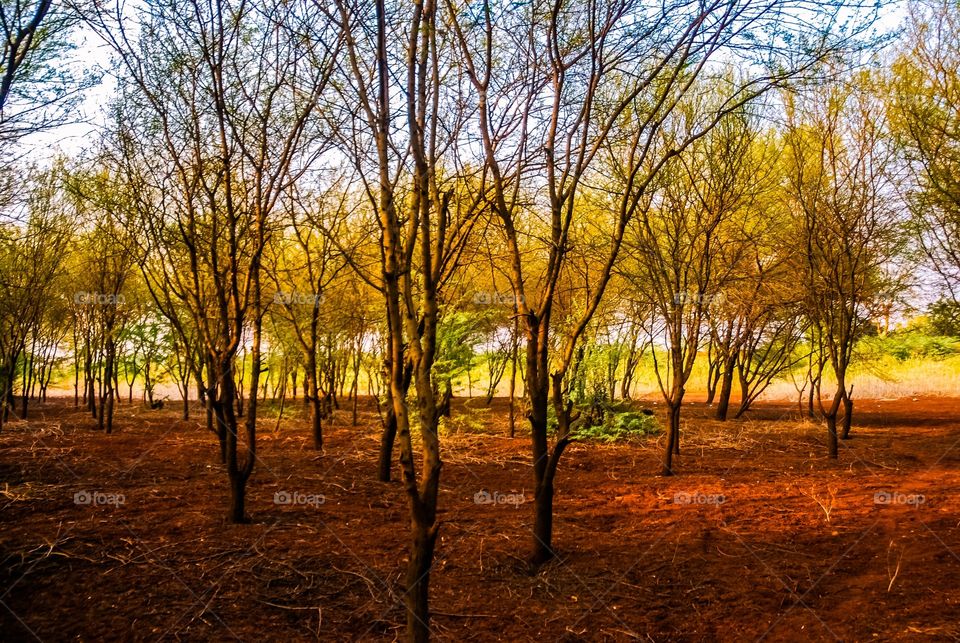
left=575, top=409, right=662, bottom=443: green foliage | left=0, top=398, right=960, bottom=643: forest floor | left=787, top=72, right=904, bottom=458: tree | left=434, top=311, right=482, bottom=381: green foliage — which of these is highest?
left=787, top=72, right=904, bottom=458: tree

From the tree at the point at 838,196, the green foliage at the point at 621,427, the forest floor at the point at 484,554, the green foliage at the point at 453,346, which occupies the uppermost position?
the tree at the point at 838,196

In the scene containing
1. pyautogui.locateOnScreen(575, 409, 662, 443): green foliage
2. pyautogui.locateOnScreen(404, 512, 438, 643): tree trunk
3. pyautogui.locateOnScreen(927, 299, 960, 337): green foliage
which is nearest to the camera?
pyautogui.locateOnScreen(404, 512, 438, 643): tree trunk

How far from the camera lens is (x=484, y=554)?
502 cm

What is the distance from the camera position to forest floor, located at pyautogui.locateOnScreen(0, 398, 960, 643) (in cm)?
391

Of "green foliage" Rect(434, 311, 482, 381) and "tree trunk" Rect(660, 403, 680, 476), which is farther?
"green foliage" Rect(434, 311, 482, 381)

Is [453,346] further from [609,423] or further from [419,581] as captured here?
[419,581]

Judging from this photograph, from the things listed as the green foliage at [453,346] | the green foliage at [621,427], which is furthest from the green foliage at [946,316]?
the green foliage at [453,346]

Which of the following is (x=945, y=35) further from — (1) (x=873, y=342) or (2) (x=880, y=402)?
(2) (x=880, y=402)

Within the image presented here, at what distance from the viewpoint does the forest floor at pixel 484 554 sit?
391 centimetres

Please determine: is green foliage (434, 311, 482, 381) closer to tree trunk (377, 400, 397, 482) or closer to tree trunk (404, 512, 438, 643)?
tree trunk (377, 400, 397, 482)

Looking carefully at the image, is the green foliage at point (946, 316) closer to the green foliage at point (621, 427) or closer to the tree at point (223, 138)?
the green foliage at point (621, 427)

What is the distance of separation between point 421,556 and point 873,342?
19235 mm

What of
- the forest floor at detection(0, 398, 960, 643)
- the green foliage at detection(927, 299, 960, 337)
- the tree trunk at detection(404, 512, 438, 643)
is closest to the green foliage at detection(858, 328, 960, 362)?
the green foliage at detection(927, 299, 960, 337)

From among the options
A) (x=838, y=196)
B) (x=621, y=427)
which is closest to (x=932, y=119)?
(x=838, y=196)
